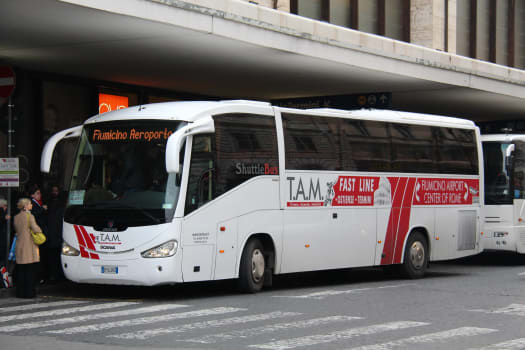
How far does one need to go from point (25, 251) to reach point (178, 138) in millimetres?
3293

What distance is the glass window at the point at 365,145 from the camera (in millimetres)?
17312

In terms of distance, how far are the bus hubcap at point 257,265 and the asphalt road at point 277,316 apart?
320 millimetres

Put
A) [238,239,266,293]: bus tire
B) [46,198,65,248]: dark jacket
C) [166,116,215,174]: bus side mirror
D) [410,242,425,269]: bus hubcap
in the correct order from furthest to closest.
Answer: [410,242,425,269]: bus hubcap
[46,198,65,248]: dark jacket
[238,239,266,293]: bus tire
[166,116,215,174]: bus side mirror

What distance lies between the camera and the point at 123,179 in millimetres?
14125

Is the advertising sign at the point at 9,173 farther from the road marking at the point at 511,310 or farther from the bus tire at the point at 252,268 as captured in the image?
the road marking at the point at 511,310

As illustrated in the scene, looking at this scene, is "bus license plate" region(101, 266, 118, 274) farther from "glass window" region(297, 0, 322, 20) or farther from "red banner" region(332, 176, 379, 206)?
"glass window" region(297, 0, 322, 20)

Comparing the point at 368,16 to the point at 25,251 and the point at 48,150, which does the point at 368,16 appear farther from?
the point at 25,251

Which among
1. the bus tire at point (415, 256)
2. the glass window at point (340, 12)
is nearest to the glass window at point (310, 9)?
the glass window at point (340, 12)

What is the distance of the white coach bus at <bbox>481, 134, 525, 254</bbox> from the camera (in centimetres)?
2302

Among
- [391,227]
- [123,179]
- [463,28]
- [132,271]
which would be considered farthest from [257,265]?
[463,28]

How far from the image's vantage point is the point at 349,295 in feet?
48.6

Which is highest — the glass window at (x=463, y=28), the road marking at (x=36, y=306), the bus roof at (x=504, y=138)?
the glass window at (x=463, y=28)

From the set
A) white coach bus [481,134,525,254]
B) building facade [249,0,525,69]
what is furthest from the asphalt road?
Answer: building facade [249,0,525,69]

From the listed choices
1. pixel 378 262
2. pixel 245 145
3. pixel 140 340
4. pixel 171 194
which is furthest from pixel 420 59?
pixel 140 340
